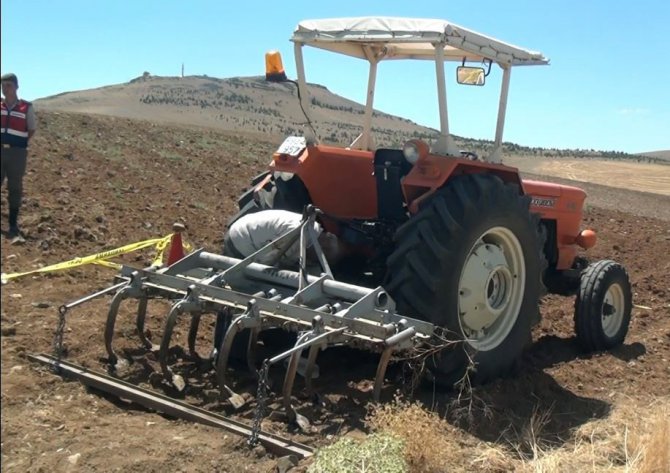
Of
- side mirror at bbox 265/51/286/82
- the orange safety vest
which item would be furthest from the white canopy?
the orange safety vest

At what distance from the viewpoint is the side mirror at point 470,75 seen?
551 centimetres

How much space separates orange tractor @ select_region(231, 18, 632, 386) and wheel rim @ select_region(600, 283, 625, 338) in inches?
9.5

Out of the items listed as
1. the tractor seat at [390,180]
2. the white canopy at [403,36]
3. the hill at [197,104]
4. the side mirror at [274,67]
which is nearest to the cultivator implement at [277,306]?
the tractor seat at [390,180]

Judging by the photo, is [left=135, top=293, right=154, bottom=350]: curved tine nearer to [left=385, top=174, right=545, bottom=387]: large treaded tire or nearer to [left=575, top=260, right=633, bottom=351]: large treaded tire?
[left=385, top=174, right=545, bottom=387]: large treaded tire

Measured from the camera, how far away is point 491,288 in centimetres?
516

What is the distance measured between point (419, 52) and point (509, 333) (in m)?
2.45

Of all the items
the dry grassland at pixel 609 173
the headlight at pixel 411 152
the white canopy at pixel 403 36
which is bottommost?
the dry grassland at pixel 609 173

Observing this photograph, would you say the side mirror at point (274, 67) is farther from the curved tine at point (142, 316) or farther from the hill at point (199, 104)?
the hill at point (199, 104)

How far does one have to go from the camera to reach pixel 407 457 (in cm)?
338

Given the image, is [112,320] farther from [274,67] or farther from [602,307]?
[602,307]

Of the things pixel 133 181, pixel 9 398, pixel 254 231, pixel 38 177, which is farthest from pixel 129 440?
pixel 133 181

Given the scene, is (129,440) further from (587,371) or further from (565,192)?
(565,192)

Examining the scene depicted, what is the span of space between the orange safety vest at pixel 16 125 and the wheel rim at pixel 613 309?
5367 mm

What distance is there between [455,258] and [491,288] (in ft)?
2.40
